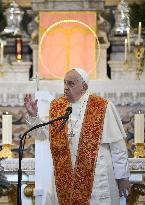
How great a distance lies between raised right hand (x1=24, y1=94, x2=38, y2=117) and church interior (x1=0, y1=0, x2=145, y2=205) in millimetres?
4928

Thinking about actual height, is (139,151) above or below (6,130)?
below

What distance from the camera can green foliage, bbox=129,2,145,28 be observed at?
44.7 ft

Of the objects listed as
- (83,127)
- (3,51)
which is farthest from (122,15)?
(83,127)

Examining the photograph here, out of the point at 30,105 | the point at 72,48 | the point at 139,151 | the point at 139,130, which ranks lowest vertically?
the point at 139,151

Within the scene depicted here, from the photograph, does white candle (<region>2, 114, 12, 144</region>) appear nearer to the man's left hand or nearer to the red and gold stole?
the red and gold stole

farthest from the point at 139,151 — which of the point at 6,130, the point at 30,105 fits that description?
the point at 30,105

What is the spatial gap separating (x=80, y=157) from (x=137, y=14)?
699cm

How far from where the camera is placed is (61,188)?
7.11 metres

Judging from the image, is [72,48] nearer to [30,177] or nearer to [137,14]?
[137,14]

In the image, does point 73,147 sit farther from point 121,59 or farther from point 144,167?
point 121,59

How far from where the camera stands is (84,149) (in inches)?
278

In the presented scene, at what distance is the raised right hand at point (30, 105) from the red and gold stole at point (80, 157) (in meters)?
0.30

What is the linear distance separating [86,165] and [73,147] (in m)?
0.20

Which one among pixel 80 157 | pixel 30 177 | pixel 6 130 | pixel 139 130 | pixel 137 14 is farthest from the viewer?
pixel 137 14
